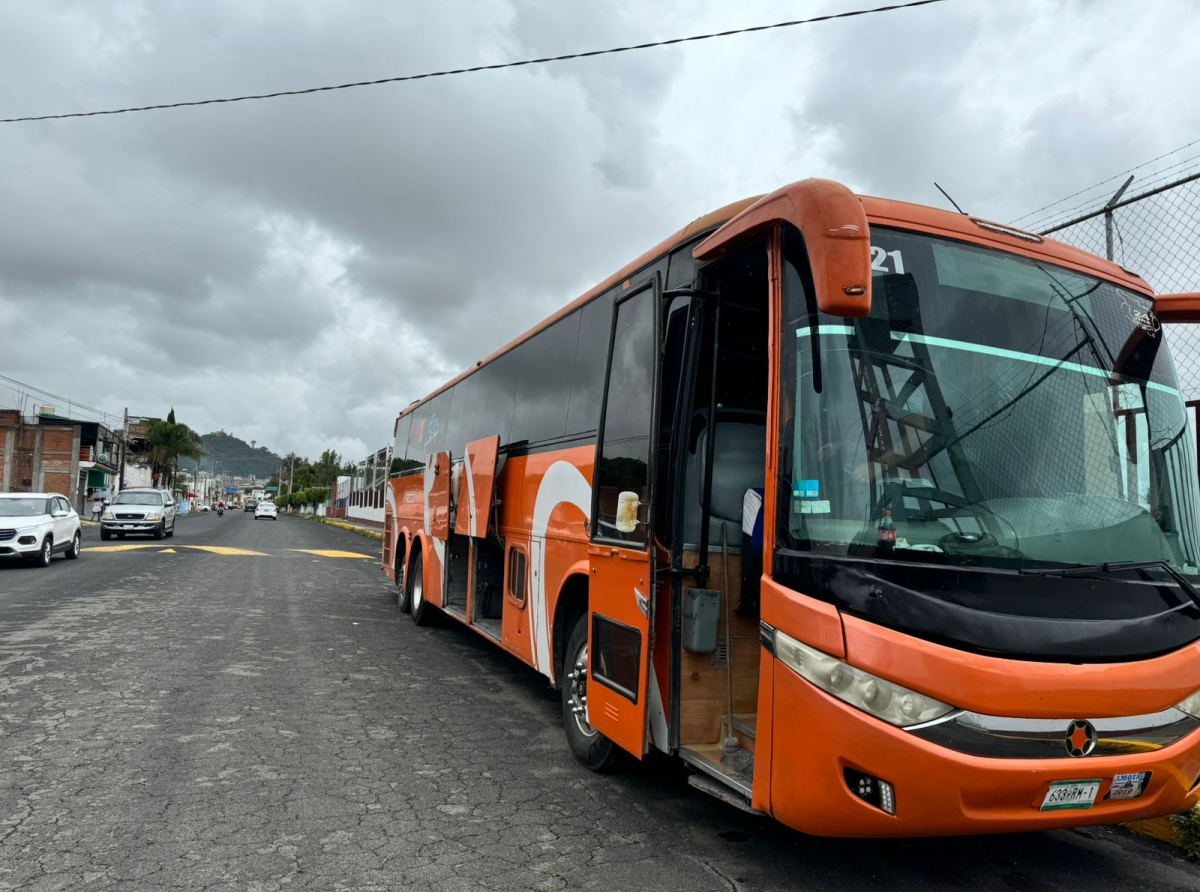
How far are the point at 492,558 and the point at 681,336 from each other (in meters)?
4.40

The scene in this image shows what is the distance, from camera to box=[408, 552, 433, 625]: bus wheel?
10.8 meters

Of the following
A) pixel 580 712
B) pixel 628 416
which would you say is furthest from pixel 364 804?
pixel 628 416

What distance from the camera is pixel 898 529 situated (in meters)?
3.15

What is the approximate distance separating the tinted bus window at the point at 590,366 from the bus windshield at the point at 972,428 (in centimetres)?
229

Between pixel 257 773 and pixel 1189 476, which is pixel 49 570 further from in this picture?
pixel 1189 476

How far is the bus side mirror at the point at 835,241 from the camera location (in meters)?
2.92

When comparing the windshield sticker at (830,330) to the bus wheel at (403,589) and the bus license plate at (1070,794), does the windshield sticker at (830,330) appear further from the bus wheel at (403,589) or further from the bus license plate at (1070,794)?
the bus wheel at (403,589)

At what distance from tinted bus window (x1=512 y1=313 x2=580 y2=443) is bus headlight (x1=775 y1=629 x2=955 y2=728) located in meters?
3.39

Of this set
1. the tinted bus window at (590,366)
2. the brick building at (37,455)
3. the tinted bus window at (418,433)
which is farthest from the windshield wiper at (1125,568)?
the brick building at (37,455)

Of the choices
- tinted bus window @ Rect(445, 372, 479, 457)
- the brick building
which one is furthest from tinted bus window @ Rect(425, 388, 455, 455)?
the brick building

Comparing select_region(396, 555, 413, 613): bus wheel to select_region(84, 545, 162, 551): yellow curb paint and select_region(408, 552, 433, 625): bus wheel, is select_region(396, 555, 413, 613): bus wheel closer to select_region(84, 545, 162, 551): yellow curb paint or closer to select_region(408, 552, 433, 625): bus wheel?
select_region(408, 552, 433, 625): bus wheel

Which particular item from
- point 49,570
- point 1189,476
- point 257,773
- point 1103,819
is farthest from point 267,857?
point 49,570

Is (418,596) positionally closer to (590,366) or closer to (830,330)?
(590,366)

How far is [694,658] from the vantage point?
4238 millimetres
